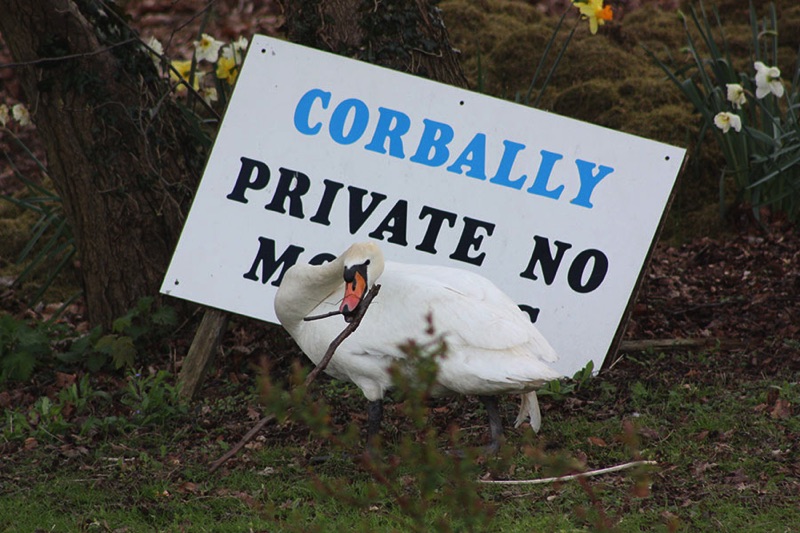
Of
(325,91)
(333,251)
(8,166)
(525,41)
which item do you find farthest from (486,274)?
(8,166)

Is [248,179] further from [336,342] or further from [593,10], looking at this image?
[593,10]

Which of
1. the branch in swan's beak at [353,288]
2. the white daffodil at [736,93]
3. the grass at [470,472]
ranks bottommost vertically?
the grass at [470,472]

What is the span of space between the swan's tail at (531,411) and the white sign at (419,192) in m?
0.68

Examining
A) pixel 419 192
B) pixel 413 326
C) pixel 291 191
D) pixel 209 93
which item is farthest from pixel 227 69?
pixel 413 326

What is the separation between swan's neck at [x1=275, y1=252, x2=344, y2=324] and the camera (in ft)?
14.1

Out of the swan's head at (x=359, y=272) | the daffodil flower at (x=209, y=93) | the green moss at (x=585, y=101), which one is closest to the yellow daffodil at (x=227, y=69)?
the daffodil flower at (x=209, y=93)

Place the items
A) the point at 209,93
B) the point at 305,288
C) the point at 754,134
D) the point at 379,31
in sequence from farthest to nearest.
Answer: the point at 209,93 < the point at 754,134 < the point at 379,31 < the point at 305,288

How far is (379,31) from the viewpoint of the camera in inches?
236

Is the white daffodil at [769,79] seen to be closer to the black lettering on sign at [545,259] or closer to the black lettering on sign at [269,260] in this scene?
the black lettering on sign at [545,259]

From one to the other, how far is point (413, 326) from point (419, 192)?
52.0 inches

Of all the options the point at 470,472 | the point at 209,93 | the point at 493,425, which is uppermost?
the point at 209,93

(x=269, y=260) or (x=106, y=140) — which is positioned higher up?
(x=106, y=140)

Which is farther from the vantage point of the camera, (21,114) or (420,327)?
(21,114)

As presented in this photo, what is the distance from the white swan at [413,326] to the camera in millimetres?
4098
